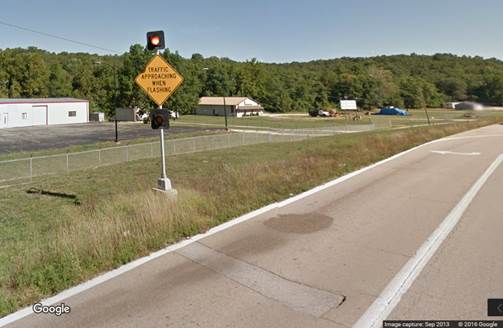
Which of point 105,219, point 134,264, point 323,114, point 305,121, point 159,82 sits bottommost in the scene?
point 134,264

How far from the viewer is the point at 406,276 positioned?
4.54 metres

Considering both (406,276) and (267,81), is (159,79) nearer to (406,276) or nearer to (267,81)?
(406,276)

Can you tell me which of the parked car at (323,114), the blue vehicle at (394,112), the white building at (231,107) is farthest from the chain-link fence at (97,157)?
the blue vehicle at (394,112)

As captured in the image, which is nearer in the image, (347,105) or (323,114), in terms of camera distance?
(323,114)

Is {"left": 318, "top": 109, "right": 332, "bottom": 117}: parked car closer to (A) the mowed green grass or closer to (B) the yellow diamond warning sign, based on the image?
(A) the mowed green grass

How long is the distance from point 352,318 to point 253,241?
7.72 ft

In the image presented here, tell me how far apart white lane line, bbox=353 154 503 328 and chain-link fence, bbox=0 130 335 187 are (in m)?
16.3

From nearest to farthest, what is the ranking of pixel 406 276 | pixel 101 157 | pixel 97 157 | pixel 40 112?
pixel 406 276, pixel 101 157, pixel 97 157, pixel 40 112

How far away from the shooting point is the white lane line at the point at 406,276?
364cm

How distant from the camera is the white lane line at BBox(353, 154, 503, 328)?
364cm

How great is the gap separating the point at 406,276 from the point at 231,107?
8563 cm

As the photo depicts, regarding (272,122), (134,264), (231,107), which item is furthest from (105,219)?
(231,107)

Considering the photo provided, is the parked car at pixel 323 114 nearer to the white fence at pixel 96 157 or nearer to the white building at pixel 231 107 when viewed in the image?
the white building at pixel 231 107

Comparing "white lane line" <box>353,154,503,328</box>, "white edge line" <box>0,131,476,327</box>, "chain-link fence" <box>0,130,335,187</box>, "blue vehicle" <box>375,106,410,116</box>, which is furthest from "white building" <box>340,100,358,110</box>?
"white lane line" <box>353,154,503,328</box>
